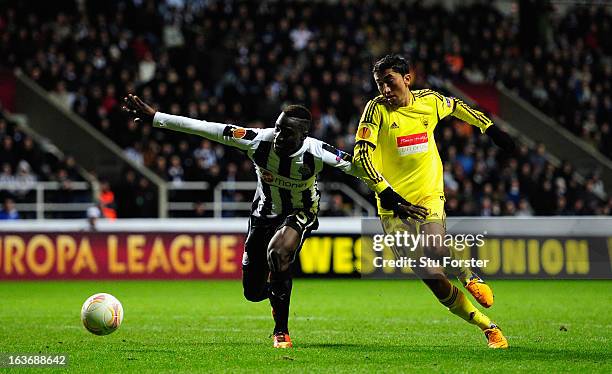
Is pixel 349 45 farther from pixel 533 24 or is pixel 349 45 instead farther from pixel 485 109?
pixel 533 24

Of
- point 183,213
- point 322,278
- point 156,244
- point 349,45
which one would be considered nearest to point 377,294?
point 322,278

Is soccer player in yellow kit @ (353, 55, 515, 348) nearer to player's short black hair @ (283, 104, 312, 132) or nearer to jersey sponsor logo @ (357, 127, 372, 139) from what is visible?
jersey sponsor logo @ (357, 127, 372, 139)

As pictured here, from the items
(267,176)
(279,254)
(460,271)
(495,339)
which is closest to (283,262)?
(279,254)

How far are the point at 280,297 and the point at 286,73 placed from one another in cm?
1577

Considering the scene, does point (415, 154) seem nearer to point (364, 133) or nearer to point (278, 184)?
point (364, 133)

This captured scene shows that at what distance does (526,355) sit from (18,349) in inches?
162

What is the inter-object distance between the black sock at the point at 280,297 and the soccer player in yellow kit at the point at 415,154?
0.97 meters

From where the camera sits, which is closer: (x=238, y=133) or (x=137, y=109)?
(x=137, y=109)

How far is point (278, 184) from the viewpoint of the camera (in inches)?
368

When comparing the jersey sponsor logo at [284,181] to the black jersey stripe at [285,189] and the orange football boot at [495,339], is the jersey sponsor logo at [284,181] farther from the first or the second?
the orange football boot at [495,339]

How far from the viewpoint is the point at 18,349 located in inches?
353

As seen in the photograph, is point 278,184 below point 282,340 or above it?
above

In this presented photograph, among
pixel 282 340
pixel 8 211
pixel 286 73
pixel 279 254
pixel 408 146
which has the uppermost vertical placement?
pixel 286 73

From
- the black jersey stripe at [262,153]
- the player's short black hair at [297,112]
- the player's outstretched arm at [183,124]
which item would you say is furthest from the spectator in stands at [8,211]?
the player's short black hair at [297,112]
